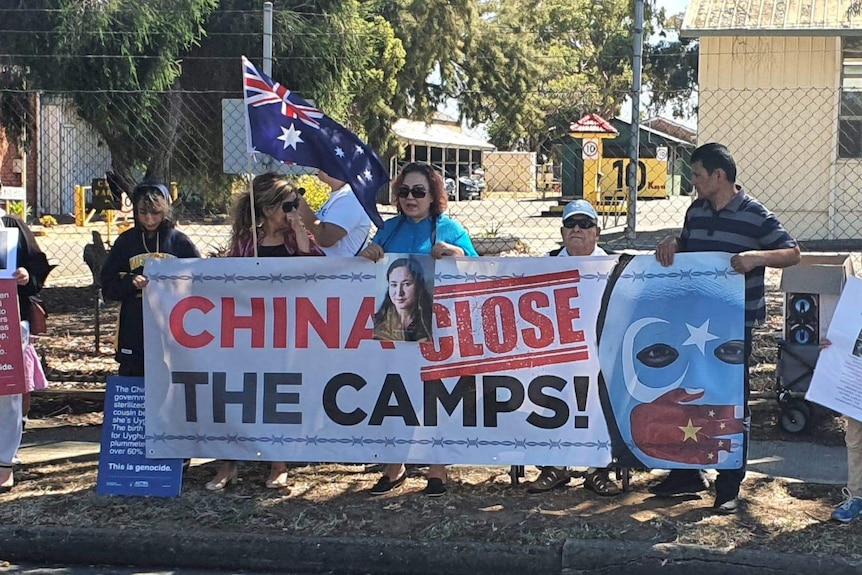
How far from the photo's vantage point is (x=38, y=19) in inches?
379

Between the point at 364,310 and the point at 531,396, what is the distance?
98 cm

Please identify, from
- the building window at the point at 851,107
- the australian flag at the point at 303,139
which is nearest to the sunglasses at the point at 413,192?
the australian flag at the point at 303,139

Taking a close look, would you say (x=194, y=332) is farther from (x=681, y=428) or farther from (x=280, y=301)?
(x=681, y=428)

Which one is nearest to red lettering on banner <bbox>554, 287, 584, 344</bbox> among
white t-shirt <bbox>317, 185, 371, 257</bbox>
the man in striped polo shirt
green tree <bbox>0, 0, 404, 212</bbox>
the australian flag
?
the man in striped polo shirt

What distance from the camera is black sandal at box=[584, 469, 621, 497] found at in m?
5.52

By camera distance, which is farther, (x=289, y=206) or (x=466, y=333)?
(x=289, y=206)

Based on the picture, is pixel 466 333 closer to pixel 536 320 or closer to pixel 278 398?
pixel 536 320

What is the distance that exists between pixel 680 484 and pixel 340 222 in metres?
2.30

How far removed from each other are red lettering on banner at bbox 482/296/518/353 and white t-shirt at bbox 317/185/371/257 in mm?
854

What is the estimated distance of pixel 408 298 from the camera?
5391 mm

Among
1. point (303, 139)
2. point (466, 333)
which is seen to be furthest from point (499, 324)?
point (303, 139)

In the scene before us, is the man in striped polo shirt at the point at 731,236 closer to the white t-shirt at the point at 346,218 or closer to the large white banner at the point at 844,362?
the large white banner at the point at 844,362

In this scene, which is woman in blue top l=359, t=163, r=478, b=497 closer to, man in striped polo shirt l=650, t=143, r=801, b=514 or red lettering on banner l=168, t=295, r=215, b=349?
red lettering on banner l=168, t=295, r=215, b=349

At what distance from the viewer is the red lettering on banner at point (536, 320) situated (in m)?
5.34
